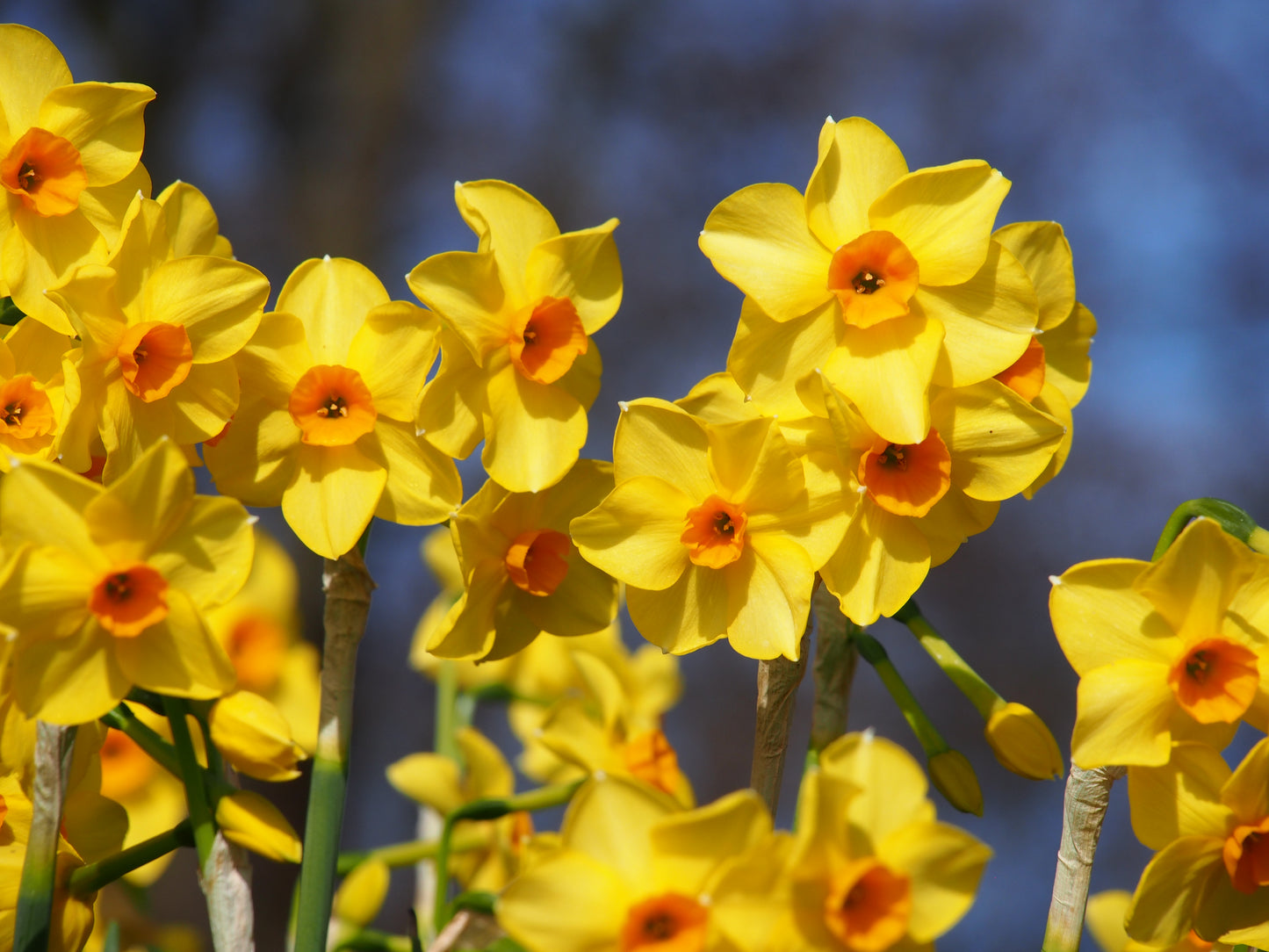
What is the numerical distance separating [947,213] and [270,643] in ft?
4.13

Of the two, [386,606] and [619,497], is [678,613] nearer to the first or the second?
[619,497]

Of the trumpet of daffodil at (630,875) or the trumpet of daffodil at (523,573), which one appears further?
the trumpet of daffodil at (523,573)

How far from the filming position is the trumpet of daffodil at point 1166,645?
835 millimetres

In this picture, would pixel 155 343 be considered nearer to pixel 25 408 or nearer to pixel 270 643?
pixel 25 408

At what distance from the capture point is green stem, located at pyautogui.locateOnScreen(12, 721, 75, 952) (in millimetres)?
828

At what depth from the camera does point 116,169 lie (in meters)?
0.99

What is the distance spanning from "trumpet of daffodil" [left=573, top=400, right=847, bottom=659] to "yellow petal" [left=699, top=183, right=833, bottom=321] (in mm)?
128

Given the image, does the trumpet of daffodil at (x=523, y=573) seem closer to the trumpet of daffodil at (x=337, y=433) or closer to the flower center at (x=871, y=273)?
the trumpet of daffodil at (x=337, y=433)

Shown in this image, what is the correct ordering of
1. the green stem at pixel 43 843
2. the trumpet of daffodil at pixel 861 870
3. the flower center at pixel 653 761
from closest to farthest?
the trumpet of daffodil at pixel 861 870, the green stem at pixel 43 843, the flower center at pixel 653 761

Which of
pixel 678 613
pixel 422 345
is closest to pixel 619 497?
pixel 678 613

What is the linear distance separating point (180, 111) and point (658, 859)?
6.88 m

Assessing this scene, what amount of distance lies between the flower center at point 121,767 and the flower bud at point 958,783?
41.2 inches

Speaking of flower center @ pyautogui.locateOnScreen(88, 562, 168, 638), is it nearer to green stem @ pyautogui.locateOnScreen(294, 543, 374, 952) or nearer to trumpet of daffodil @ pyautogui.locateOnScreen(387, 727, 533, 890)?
green stem @ pyautogui.locateOnScreen(294, 543, 374, 952)

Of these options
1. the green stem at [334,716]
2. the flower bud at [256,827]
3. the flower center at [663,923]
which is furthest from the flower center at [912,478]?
→ the flower bud at [256,827]
